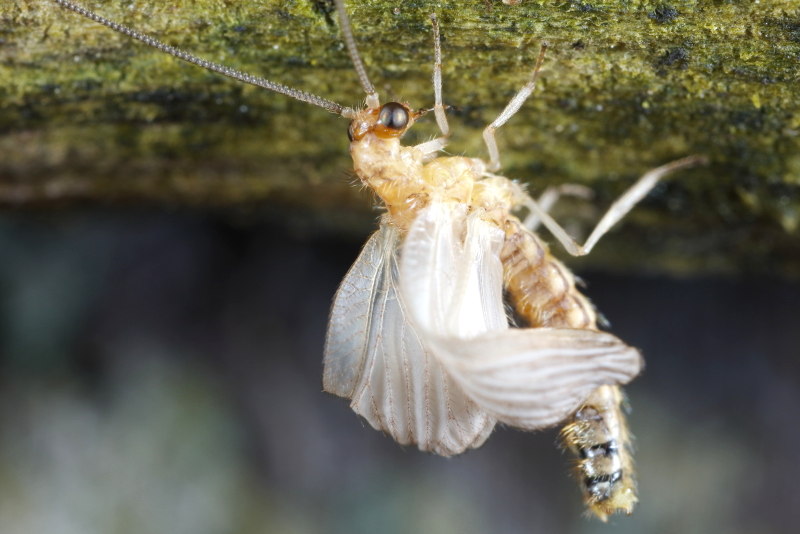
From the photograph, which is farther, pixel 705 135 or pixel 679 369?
pixel 679 369

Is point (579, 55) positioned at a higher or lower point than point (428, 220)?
higher

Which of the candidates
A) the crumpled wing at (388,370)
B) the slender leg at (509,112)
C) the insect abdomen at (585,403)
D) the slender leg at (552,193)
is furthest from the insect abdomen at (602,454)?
the slender leg at (509,112)

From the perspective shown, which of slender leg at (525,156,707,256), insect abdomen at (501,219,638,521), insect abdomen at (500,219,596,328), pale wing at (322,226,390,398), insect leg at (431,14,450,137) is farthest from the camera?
insect abdomen at (500,219,596,328)

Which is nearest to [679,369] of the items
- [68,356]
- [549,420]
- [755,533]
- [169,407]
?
[755,533]

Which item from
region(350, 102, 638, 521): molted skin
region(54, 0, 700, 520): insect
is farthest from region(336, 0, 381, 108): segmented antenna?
region(350, 102, 638, 521): molted skin

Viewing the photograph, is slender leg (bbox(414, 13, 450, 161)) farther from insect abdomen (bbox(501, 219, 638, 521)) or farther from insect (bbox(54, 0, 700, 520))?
insect abdomen (bbox(501, 219, 638, 521))

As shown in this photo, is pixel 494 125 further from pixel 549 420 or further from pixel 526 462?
pixel 526 462
